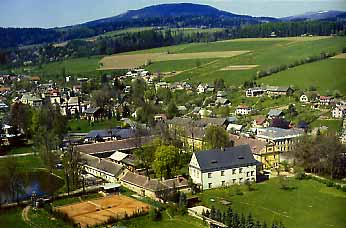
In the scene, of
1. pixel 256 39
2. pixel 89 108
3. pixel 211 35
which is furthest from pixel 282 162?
pixel 211 35

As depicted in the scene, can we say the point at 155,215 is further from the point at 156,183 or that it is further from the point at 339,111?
the point at 339,111

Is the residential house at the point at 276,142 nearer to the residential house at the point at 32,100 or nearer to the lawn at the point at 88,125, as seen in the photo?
the lawn at the point at 88,125

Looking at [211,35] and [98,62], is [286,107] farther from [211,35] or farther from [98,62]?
[211,35]

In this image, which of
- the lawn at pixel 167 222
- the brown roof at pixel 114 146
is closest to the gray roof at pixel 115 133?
the brown roof at pixel 114 146

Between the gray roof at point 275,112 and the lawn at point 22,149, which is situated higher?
the gray roof at point 275,112

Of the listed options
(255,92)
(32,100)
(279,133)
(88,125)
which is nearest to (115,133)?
(88,125)
